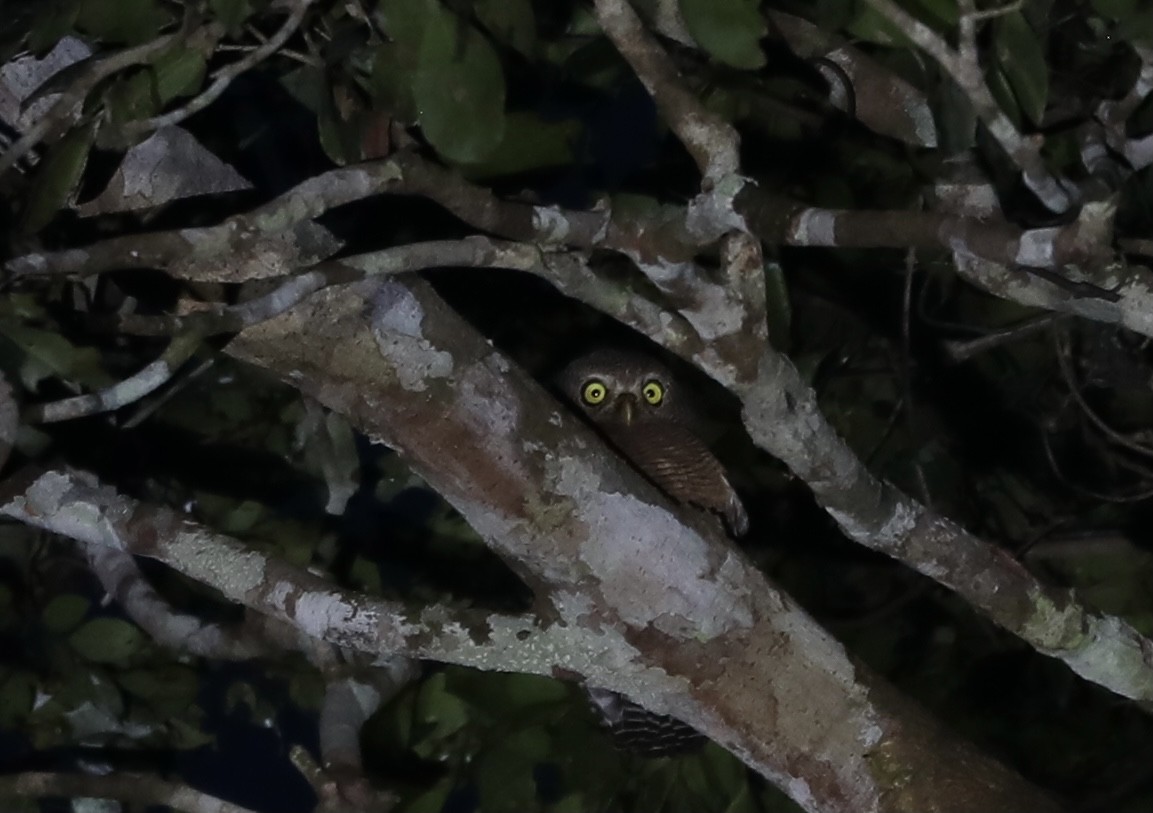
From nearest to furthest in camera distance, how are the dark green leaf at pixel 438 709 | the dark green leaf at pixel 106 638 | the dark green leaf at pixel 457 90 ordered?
the dark green leaf at pixel 457 90
the dark green leaf at pixel 438 709
the dark green leaf at pixel 106 638

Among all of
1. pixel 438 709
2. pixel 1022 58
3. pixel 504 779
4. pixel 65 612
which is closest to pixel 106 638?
pixel 65 612

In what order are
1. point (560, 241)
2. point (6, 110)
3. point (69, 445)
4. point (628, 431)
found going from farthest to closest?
1. point (69, 445)
2. point (628, 431)
3. point (6, 110)
4. point (560, 241)

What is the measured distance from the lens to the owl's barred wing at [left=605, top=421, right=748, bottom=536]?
1.65 meters

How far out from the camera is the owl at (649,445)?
1650 mm

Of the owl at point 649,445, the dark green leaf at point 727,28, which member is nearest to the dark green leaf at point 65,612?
the owl at point 649,445

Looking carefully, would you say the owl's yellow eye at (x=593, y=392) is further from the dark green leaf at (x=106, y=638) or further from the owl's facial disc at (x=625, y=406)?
the dark green leaf at (x=106, y=638)

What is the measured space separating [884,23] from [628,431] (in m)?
0.76

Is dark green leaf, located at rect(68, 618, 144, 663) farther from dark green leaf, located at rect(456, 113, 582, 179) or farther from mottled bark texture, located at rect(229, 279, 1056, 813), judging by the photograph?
dark green leaf, located at rect(456, 113, 582, 179)

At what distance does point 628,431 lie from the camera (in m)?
Answer: 1.83

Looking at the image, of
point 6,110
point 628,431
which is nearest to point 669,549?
point 628,431

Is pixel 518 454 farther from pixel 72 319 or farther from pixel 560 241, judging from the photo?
pixel 72 319

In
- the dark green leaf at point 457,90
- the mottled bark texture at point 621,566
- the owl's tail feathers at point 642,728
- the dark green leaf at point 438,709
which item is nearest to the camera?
the dark green leaf at point 457,90

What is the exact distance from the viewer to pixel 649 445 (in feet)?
5.66

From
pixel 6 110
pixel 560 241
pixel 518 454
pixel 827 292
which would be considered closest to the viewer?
pixel 560 241
